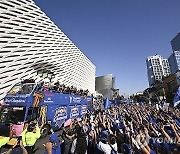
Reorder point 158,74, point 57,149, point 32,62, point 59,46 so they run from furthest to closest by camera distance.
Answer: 1. point 158,74
2. point 59,46
3. point 32,62
4. point 57,149

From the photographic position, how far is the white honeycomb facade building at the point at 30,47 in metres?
36.7

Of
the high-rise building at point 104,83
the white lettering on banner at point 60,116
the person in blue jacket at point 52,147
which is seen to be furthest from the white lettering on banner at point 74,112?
the high-rise building at point 104,83

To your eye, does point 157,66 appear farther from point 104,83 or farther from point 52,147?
point 52,147

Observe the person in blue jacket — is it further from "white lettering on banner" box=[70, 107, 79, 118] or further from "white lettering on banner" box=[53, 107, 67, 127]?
"white lettering on banner" box=[70, 107, 79, 118]

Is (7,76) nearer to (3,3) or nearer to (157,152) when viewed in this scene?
(3,3)

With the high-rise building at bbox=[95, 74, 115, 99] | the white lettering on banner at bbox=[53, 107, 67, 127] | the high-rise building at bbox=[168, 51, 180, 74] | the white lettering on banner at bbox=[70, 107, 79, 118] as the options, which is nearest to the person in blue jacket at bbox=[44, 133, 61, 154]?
the white lettering on banner at bbox=[53, 107, 67, 127]

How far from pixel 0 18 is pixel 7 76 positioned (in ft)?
35.0

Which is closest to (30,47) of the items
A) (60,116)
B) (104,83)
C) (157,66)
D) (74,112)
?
(74,112)

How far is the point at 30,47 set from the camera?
4553cm

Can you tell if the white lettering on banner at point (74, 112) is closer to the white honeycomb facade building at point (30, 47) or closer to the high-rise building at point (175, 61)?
the white honeycomb facade building at point (30, 47)

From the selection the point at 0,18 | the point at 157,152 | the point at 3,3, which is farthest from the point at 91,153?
the point at 3,3

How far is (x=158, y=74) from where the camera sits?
550ft

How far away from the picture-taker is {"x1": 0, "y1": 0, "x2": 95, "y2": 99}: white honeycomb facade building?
36.7 meters

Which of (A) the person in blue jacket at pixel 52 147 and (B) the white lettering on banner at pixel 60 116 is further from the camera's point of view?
(B) the white lettering on banner at pixel 60 116
